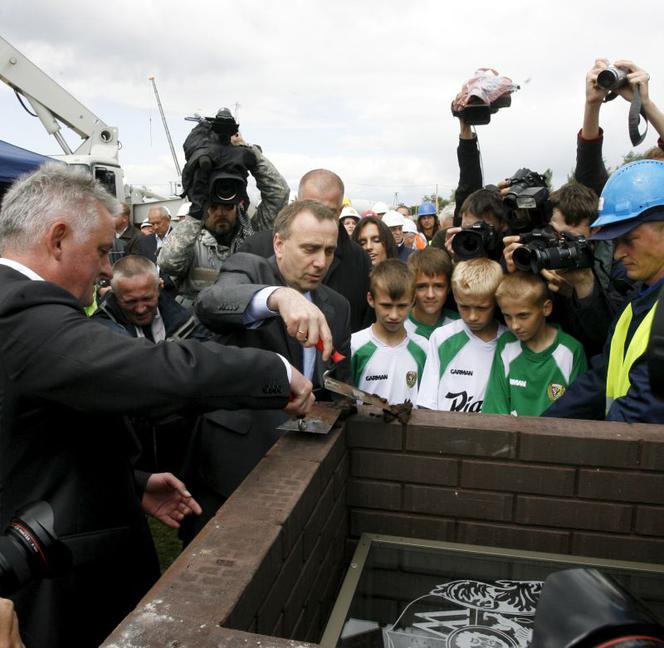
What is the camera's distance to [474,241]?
9.56 ft

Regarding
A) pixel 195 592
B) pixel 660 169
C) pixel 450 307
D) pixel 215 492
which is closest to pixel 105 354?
pixel 195 592

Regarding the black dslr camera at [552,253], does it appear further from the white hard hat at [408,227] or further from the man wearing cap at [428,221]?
the man wearing cap at [428,221]

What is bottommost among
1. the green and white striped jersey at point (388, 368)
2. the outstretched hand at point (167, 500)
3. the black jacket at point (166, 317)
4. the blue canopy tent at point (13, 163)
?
the outstretched hand at point (167, 500)

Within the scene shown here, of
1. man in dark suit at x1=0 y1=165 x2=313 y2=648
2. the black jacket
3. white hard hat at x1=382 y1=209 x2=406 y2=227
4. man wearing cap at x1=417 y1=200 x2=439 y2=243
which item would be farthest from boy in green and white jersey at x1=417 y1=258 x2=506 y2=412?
man wearing cap at x1=417 y1=200 x2=439 y2=243

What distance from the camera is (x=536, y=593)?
1.72 meters

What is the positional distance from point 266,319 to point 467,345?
1212 millimetres

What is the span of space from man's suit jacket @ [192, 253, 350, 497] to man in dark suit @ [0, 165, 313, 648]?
0.36 metres

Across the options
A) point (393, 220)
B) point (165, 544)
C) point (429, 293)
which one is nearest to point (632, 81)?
point (429, 293)

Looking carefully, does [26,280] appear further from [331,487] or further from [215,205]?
[215,205]

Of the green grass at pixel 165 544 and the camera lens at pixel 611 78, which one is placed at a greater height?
the camera lens at pixel 611 78

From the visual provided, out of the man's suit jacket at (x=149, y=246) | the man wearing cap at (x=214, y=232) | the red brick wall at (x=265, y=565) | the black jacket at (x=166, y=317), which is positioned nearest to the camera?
the red brick wall at (x=265, y=565)

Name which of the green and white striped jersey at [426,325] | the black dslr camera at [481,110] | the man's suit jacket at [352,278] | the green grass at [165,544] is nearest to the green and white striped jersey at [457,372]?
the green and white striped jersey at [426,325]

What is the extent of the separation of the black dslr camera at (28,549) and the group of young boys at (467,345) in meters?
1.84

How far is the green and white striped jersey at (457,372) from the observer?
2723mm
